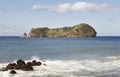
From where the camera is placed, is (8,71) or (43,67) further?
(43,67)

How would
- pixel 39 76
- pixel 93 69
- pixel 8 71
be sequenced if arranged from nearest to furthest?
1. pixel 39 76
2. pixel 8 71
3. pixel 93 69

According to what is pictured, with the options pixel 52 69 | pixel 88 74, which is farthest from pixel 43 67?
pixel 88 74

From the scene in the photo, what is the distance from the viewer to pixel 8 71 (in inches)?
1768

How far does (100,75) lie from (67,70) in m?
6.33

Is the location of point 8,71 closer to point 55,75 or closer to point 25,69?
point 25,69

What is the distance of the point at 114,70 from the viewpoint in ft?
153

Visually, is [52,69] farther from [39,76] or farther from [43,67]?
[39,76]

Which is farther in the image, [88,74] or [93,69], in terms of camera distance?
[93,69]

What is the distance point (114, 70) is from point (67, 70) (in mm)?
6680

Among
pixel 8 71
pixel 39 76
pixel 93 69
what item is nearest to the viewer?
pixel 39 76

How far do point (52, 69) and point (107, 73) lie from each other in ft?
28.5

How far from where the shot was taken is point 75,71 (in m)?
45.7

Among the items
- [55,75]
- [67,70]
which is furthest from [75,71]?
[55,75]

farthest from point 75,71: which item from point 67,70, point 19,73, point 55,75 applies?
point 19,73
